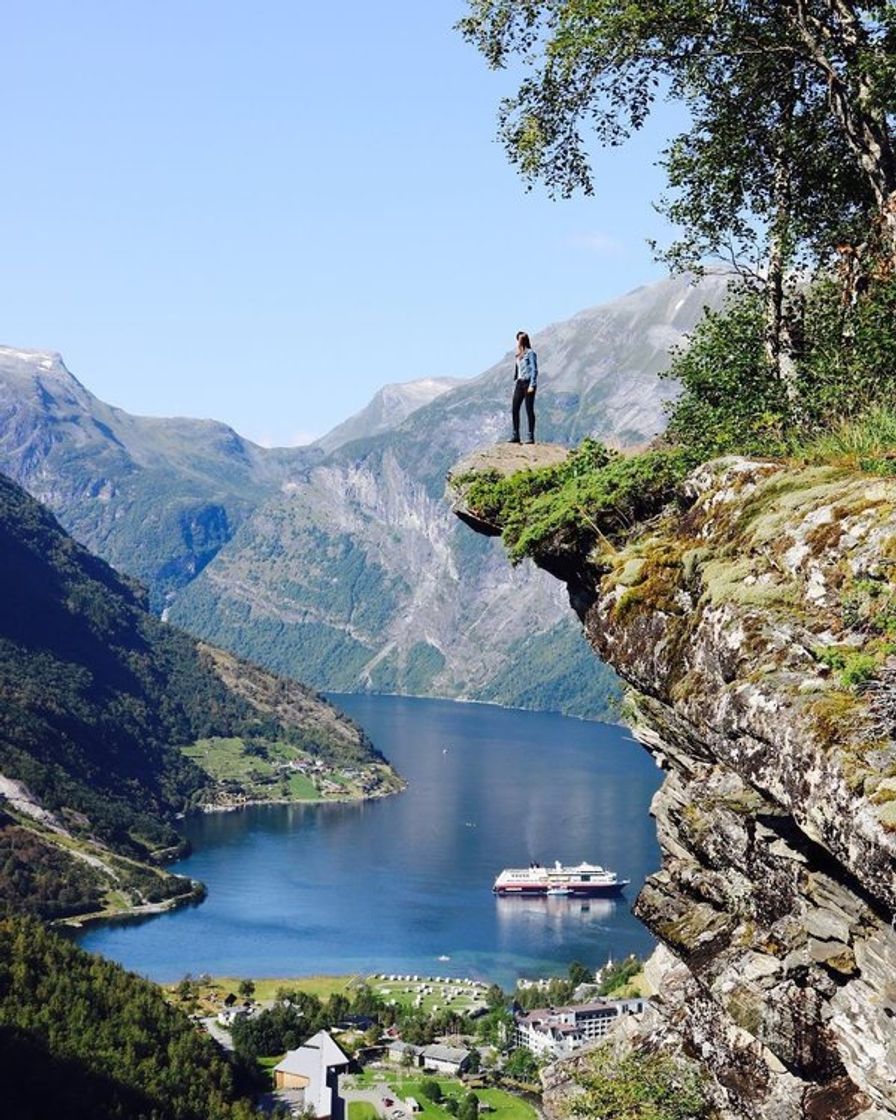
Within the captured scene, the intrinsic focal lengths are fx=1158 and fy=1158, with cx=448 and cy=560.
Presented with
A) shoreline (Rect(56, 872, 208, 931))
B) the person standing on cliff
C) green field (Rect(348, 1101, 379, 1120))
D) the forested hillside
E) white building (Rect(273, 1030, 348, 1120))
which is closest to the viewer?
the person standing on cliff

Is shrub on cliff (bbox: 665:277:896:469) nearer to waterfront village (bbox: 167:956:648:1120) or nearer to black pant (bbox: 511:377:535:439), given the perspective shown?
black pant (bbox: 511:377:535:439)

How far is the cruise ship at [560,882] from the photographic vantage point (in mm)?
144375

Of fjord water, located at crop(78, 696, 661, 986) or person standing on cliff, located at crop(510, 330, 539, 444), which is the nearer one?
person standing on cliff, located at crop(510, 330, 539, 444)

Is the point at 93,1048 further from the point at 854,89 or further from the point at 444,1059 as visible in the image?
the point at 854,89

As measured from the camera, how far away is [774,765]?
30.1ft

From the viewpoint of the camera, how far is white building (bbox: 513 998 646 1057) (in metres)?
93.0

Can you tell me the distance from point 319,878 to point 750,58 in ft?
486

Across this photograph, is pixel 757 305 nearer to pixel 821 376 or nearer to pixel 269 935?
pixel 821 376

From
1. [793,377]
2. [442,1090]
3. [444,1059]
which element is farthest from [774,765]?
[444,1059]

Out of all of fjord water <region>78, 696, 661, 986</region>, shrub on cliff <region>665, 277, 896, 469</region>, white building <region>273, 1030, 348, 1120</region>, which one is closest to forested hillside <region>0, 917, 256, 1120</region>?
white building <region>273, 1030, 348, 1120</region>

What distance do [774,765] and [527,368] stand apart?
443 inches

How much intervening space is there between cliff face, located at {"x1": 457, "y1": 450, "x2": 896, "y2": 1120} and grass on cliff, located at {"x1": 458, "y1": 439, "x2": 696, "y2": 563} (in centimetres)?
67

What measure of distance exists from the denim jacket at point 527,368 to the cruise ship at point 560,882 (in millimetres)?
132184

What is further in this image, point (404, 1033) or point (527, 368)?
point (404, 1033)
